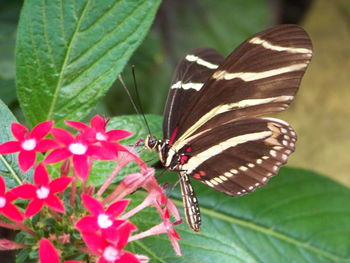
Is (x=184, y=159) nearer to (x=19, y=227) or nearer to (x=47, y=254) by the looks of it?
(x=19, y=227)

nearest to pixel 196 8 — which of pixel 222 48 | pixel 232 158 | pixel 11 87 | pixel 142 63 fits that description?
pixel 222 48

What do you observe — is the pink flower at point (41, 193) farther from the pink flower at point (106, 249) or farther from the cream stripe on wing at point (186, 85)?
the cream stripe on wing at point (186, 85)

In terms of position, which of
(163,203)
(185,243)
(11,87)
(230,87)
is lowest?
(185,243)

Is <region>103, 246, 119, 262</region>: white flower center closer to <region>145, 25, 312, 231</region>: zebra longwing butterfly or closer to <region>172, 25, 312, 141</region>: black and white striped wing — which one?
<region>145, 25, 312, 231</region>: zebra longwing butterfly

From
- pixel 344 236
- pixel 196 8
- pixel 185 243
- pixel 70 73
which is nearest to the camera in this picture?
pixel 185 243

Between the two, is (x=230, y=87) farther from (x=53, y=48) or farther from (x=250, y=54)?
(x=53, y=48)

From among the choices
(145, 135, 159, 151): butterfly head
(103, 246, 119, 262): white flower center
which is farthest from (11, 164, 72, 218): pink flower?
(145, 135, 159, 151): butterfly head

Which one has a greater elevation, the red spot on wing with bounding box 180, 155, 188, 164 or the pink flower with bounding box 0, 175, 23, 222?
the red spot on wing with bounding box 180, 155, 188, 164
